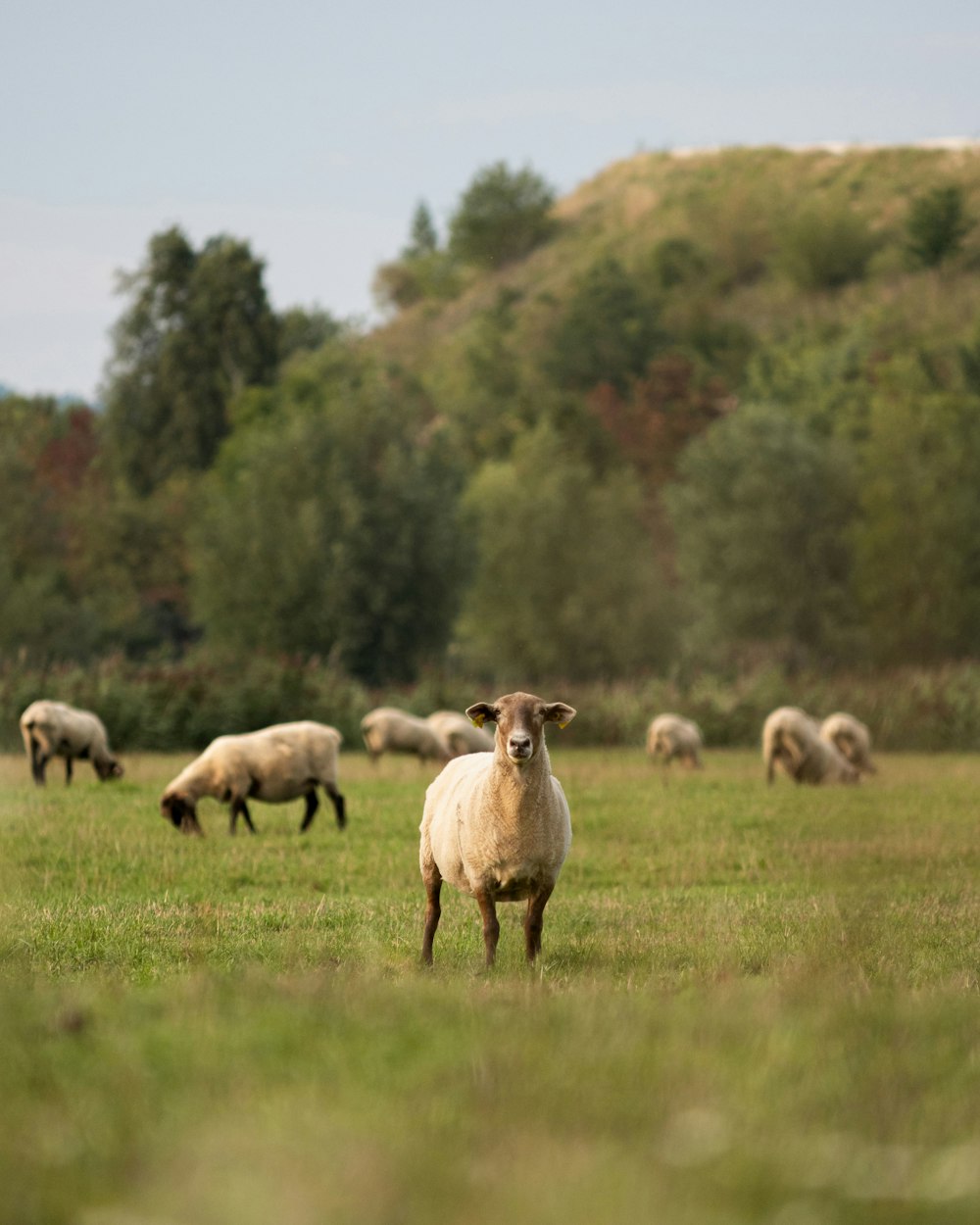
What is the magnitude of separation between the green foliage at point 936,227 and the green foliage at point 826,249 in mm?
9652

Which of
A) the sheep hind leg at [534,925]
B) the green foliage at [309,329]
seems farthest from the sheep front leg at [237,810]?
the green foliage at [309,329]

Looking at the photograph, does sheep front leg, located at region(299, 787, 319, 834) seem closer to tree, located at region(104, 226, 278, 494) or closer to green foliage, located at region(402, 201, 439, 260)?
→ tree, located at region(104, 226, 278, 494)

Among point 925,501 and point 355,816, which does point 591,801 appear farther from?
point 925,501

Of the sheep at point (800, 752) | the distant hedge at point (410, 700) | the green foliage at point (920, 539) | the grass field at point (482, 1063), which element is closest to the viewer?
the grass field at point (482, 1063)

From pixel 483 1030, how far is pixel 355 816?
14.7 meters

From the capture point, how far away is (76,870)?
15422mm

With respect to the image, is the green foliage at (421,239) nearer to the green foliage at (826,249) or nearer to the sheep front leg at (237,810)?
the green foliage at (826,249)

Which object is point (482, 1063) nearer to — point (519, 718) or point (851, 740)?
point (519, 718)

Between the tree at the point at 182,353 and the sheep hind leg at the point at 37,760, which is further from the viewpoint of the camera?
the tree at the point at 182,353

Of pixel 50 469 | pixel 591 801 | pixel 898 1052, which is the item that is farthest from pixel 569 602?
pixel 898 1052

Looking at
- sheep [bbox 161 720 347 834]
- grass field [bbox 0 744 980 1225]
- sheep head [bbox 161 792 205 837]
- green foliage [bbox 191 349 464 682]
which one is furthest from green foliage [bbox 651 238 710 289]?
grass field [bbox 0 744 980 1225]

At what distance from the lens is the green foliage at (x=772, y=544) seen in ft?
230

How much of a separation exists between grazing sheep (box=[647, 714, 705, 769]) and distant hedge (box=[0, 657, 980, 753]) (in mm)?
7971

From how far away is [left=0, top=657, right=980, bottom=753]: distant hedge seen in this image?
3466 cm
